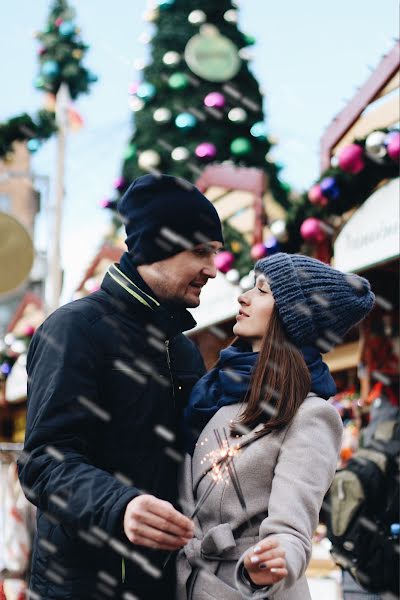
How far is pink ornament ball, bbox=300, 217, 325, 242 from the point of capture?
651cm

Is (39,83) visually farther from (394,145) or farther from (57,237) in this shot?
(394,145)

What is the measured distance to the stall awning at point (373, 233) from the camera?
563 cm

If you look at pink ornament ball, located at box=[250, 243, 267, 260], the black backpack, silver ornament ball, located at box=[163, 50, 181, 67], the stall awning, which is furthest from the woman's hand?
silver ornament ball, located at box=[163, 50, 181, 67]

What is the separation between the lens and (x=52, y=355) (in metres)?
2.17

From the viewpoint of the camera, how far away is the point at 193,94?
1523 cm

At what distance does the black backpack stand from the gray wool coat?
248 centimetres

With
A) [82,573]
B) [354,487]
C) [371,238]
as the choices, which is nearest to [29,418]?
[82,573]

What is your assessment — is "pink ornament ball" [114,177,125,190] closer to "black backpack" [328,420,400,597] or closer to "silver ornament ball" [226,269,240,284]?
"silver ornament ball" [226,269,240,284]

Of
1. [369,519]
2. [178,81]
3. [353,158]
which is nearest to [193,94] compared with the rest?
[178,81]

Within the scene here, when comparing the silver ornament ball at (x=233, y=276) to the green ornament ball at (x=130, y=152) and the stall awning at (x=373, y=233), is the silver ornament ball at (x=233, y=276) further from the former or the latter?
the green ornament ball at (x=130, y=152)

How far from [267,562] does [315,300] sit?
0.80m

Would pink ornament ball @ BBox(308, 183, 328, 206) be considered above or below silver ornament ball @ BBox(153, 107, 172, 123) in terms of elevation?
above

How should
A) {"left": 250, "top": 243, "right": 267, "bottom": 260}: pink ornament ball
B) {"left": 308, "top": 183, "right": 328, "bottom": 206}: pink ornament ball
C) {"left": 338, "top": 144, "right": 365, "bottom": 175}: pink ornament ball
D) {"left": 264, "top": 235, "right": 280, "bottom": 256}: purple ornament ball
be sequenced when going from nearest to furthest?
1. {"left": 338, "top": 144, "right": 365, "bottom": 175}: pink ornament ball
2. {"left": 308, "top": 183, "right": 328, "bottom": 206}: pink ornament ball
3. {"left": 264, "top": 235, "right": 280, "bottom": 256}: purple ornament ball
4. {"left": 250, "top": 243, "right": 267, "bottom": 260}: pink ornament ball

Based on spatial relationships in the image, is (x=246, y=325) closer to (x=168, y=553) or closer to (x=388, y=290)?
(x=168, y=553)
